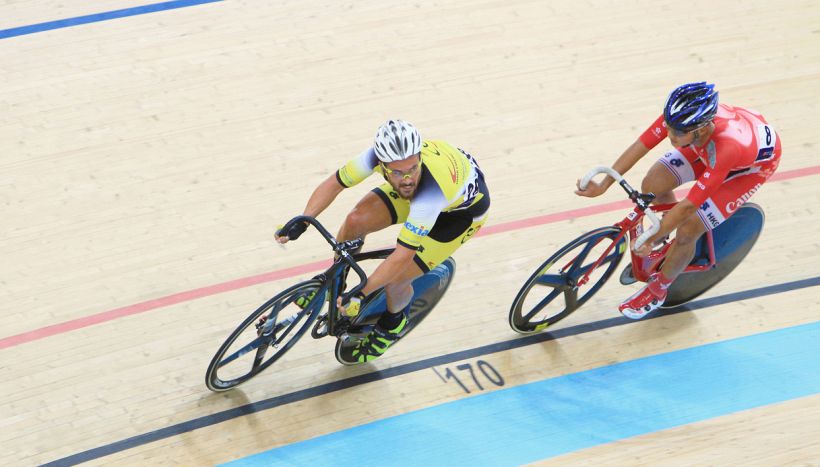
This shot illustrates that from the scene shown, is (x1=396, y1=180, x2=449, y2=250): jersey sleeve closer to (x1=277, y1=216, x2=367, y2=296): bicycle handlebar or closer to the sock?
(x1=277, y1=216, x2=367, y2=296): bicycle handlebar

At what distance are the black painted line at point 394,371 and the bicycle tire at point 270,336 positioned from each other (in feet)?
0.46

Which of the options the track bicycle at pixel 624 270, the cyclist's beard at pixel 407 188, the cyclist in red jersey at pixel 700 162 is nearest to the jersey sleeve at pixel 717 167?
the cyclist in red jersey at pixel 700 162

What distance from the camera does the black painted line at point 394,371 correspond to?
149 inches

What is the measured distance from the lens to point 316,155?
532 cm

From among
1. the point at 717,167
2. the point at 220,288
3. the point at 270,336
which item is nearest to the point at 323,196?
the point at 270,336

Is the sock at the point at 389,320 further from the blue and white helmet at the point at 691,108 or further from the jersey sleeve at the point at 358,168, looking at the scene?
the blue and white helmet at the point at 691,108

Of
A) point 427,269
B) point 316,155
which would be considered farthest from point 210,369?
point 316,155

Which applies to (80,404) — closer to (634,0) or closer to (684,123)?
(684,123)

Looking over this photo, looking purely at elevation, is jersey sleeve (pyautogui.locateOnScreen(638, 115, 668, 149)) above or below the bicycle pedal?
above

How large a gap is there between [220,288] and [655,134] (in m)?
2.22

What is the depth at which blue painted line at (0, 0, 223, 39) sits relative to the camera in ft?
20.2

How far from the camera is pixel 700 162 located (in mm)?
4047

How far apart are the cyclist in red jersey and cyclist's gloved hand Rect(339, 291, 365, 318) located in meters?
1.04

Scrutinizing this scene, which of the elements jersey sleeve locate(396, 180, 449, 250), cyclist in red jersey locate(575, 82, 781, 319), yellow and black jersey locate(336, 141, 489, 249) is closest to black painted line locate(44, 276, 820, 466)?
cyclist in red jersey locate(575, 82, 781, 319)
